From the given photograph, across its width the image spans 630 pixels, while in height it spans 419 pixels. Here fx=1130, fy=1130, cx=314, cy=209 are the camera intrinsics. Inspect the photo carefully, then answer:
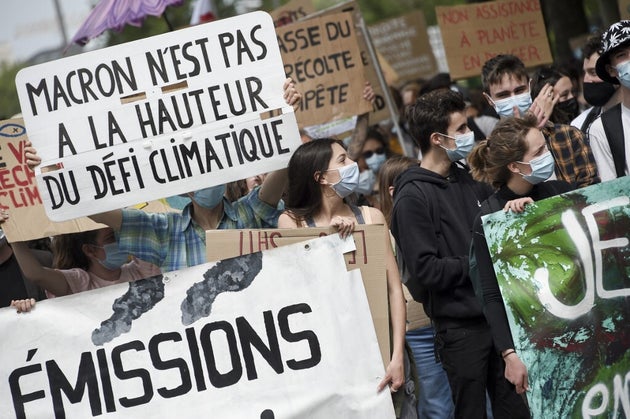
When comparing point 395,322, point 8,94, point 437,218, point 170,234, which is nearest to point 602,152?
point 437,218

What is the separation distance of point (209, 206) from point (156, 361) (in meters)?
0.83

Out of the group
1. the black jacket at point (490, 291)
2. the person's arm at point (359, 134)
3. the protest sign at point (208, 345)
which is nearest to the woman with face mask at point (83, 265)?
the protest sign at point (208, 345)

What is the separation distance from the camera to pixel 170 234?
18.1 ft

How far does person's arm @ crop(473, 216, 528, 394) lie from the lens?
4.81 m

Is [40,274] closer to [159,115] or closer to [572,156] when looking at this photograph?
[159,115]

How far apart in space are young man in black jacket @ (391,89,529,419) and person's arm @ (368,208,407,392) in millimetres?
196

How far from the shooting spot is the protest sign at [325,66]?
27.8 ft

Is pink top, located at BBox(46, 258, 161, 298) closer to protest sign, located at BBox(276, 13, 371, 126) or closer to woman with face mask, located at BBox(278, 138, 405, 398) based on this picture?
woman with face mask, located at BBox(278, 138, 405, 398)

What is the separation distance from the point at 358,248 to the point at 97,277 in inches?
66.4

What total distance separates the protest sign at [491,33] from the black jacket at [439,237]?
13.4 feet

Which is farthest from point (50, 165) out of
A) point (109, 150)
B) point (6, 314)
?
point (6, 314)

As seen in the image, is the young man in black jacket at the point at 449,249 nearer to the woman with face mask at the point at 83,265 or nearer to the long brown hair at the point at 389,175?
the long brown hair at the point at 389,175

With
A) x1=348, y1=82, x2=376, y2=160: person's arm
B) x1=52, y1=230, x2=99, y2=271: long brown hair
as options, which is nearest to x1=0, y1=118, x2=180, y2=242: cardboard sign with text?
x1=52, y1=230, x2=99, y2=271: long brown hair

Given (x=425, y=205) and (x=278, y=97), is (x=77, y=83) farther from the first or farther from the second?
(x=425, y=205)
